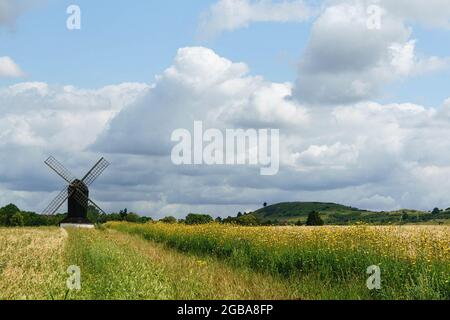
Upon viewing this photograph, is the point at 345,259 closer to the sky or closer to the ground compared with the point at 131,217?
closer to the ground

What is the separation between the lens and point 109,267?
1530 cm

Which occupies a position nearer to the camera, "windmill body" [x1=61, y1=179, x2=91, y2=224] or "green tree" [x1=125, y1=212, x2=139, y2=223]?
"windmill body" [x1=61, y1=179, x2=91, y2=224]

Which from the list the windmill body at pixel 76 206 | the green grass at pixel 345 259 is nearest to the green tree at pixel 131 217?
the windmill body at pixel 76 206

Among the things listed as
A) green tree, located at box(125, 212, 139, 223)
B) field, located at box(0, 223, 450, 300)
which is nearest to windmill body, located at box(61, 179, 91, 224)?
green tree, located at box(125, 212, 139, 223)

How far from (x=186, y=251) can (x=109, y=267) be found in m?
10.0

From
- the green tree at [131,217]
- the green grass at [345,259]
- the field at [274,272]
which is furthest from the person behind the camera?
the green tree at [131,217]

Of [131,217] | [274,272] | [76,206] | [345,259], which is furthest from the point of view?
[131,217]

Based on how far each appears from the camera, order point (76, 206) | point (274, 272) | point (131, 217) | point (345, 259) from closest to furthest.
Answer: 1. point (345, 259)
2. point (274, 272)
3. point (76, 206)
4. point (131, 217)

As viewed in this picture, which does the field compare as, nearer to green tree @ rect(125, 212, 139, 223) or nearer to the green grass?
the green grass

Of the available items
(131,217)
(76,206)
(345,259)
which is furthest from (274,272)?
(131,217)

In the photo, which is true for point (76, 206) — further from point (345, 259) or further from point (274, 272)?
point (345, 259)

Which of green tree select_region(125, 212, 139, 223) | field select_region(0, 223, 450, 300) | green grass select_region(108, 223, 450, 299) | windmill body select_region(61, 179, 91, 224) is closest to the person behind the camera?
field select_region(0, 223, 450, 300)

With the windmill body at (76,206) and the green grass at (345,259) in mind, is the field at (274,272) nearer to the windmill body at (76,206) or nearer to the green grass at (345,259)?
the green grass at (345,259)

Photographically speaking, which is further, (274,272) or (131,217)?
(131,217)
